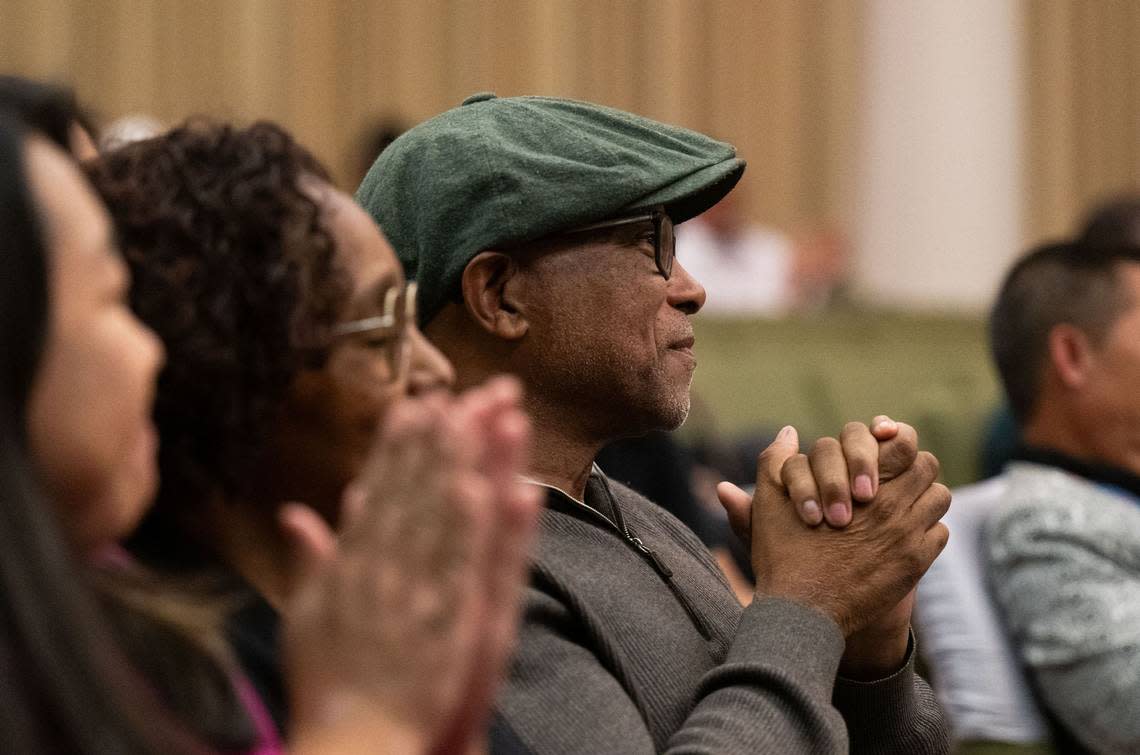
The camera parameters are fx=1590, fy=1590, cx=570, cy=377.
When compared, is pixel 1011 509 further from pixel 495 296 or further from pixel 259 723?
pixel 259 723

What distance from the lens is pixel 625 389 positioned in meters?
1.55

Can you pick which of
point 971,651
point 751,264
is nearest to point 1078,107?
point 751,264

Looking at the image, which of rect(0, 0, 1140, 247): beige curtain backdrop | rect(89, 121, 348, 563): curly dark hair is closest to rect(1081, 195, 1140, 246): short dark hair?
rect(89, 121, 348, 563): curly dark hair

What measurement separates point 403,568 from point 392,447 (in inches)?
2.7

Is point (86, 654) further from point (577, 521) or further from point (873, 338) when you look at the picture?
point (873, 338)

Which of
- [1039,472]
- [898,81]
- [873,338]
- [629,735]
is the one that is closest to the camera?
[629,735]

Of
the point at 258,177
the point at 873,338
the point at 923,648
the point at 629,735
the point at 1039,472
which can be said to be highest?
the point at 258,177

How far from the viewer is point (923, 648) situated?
2.56 metres

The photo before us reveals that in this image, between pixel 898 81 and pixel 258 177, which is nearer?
pixel 258 177

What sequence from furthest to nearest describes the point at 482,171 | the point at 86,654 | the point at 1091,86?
1. the point at 1091,86
2. the point at 482,171
3. the point at 86,654

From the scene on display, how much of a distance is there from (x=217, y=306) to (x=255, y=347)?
4 centimetres

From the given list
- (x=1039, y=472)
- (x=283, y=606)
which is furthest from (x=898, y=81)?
(x=283, y=606)

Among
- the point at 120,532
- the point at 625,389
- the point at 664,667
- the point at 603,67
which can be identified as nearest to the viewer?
the point at 120,532

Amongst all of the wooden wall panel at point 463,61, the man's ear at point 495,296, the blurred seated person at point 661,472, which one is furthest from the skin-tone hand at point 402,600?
the wooden wall panel at point 463,61
